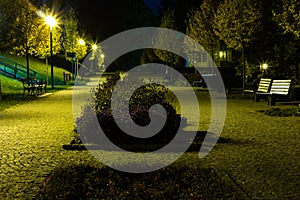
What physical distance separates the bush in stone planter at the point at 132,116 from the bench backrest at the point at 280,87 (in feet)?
28.8

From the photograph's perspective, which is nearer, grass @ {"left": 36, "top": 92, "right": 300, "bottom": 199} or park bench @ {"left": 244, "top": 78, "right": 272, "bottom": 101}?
grass @ {"left": 36, "top": 92, "right": 300, "bottom": 199}

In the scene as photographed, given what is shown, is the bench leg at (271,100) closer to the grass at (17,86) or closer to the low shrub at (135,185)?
the grass at (17,86)

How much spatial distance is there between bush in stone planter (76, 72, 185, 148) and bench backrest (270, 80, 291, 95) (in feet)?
28.8

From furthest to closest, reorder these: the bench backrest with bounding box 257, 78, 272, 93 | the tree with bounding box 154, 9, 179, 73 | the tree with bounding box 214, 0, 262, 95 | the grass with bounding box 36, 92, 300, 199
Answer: the tree with bounding box 154, 9, 179, 73
the tree with bounding box 214, 0, 262, 95
the bench backrest with bounding box 257, 78, 272, 93
the grass with bounding box 36, 92, 300, 199

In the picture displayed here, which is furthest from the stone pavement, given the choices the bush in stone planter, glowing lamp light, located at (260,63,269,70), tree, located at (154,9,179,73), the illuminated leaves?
tree, located at (154,9,179,73)

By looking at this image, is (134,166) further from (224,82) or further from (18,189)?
(224,82)

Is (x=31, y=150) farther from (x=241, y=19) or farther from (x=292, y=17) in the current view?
(x=241, y=19)

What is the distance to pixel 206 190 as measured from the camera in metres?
5.86

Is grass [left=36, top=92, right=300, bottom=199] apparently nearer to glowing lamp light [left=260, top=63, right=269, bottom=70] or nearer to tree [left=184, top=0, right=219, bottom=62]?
glowing lamp light [left=260, top=63, right=269, bottom=70]

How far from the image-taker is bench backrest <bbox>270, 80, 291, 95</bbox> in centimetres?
1912

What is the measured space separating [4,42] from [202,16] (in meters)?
16.1

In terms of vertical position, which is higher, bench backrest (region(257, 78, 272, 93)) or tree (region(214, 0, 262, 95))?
tree (region(214, 0, 262, 95))

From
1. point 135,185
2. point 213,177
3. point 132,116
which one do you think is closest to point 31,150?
point 132,116

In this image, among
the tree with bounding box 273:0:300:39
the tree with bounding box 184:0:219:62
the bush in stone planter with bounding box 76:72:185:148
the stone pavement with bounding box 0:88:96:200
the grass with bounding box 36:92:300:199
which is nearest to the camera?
the grass with bounding box 36:92:300:199
